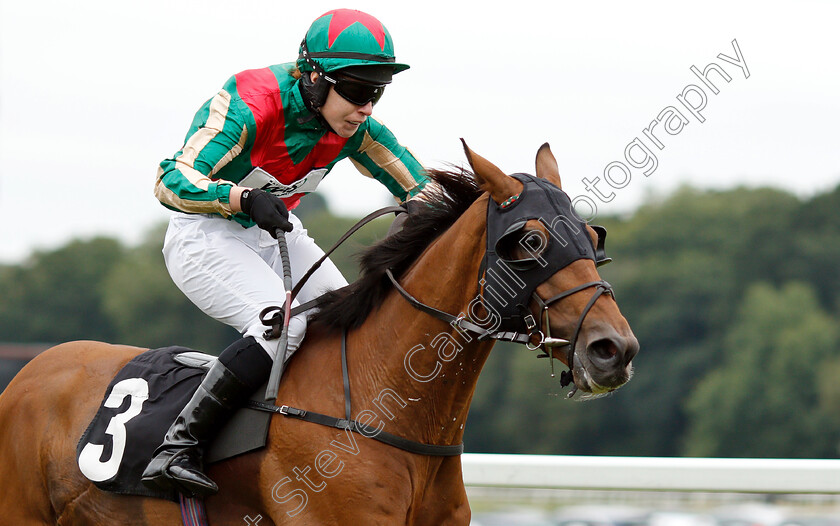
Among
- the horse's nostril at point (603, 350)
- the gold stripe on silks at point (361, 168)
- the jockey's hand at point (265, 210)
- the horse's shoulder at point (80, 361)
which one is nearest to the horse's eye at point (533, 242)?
the horse's nostril at point (603, 350)

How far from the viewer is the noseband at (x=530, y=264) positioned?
327 cm

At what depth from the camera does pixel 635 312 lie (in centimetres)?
5800

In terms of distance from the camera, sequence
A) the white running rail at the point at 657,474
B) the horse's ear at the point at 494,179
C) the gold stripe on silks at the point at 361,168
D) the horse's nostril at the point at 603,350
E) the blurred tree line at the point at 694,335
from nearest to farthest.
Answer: the horse's nostril at the point at 603,350 < the horse's ear at the point at 494,179 < the gold stripe on silks at the point at 361,168 < the white running rail at the point at 657,474 < the blurred tree line at the point at 694,335

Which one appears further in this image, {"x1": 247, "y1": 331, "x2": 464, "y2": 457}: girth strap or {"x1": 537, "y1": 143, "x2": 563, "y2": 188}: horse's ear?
{"x1": 537, "y1": 143, "x2": 563, "y2": 188}: horse's ear

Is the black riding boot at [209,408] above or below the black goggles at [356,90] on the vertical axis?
below

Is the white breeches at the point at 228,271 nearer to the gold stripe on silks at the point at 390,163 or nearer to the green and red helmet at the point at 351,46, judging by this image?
the gold stripe on silks at the point at 390,163

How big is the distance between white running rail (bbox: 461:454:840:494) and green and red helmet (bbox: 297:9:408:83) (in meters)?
2.51

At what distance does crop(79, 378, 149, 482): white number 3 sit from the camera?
12.9 feet

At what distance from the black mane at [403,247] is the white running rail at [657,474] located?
6.89 feet

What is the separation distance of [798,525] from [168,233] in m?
3.54

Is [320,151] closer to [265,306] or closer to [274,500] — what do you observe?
[265,306]

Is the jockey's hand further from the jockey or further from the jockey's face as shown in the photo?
the jockey's face

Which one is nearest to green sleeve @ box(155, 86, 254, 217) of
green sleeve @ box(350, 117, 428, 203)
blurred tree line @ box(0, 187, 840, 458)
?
green sleeve @ box(350, 117, 428, 203)

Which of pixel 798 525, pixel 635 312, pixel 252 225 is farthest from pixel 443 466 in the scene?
pixel 635 312
